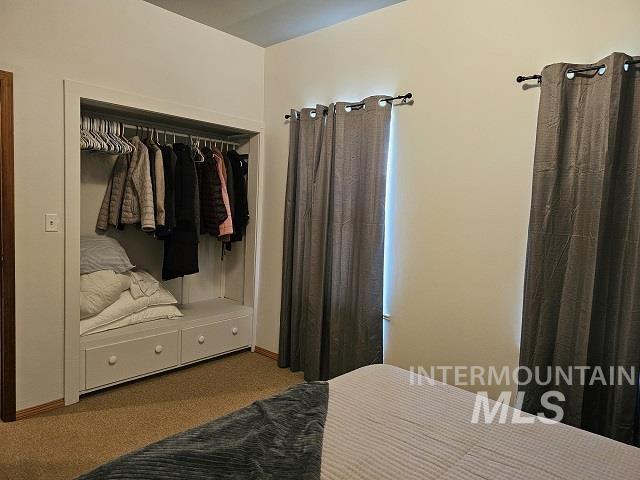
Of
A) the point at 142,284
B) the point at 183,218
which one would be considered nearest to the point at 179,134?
the point at 183,218

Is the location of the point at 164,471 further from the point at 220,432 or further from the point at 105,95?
the point at 105,95

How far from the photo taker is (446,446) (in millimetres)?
1330

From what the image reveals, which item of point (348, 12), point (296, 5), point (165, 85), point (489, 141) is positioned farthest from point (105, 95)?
point (489, 141)

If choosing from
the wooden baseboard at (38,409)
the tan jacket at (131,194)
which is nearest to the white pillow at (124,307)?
the wooden baseboard at (38,409)

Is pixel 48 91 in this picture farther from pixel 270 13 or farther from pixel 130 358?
pixel 130 358

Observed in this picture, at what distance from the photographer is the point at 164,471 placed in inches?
44.5

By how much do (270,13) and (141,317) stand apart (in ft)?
7.90

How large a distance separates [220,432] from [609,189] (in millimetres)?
1962

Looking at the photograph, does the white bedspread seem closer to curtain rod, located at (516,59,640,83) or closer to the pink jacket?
curtain rod, located at (516,59,640,83)

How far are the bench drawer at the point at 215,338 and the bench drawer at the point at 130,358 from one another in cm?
10

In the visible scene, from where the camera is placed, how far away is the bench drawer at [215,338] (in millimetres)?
3295

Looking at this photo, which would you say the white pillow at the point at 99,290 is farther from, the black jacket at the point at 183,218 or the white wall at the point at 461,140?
the white wall at the point at 461,140

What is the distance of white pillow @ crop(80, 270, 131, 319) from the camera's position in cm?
285

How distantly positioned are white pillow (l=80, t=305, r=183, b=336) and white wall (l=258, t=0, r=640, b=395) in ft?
5.62
